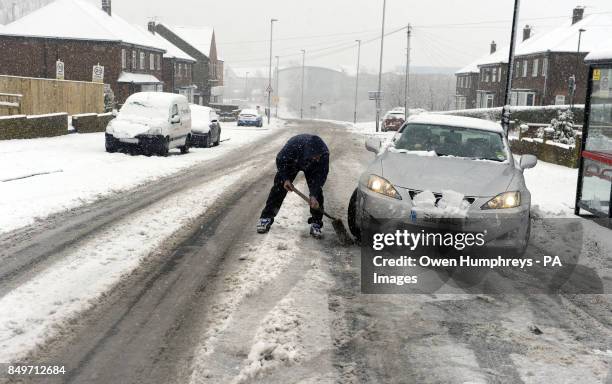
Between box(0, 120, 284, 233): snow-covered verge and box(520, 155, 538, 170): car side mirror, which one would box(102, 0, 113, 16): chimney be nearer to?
box(0, 120, 284, 233): snow-covered verge

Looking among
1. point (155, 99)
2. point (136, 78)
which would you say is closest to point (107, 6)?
point (136, 78)

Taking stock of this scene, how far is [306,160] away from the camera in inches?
279

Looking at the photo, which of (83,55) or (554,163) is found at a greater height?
(83,55)

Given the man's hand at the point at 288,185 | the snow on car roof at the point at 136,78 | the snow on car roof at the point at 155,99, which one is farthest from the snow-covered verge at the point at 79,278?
the snow on car roof at the point at 136,78

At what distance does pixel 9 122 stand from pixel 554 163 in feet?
56.7

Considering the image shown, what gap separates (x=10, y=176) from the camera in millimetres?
11539

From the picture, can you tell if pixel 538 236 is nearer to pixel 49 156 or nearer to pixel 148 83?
pixel 49 156

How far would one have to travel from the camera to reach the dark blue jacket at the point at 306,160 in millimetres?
7074

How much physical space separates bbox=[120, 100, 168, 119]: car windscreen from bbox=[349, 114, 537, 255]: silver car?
38.6 ft

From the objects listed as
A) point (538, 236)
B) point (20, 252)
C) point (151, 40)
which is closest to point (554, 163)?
point (538, 236)

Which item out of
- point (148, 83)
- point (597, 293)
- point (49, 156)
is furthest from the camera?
point (148, 83)

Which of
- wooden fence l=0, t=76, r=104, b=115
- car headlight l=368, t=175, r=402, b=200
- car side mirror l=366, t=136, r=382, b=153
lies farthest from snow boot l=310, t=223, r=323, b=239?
wooden fence l=0, t=76, r=104, b=115

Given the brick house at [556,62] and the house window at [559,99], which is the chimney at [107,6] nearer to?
the brick house at [556,62]

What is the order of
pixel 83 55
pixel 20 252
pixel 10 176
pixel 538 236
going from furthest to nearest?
pixel 83 55
pixel 10 176
pixel 538 236
pixel 20 252
